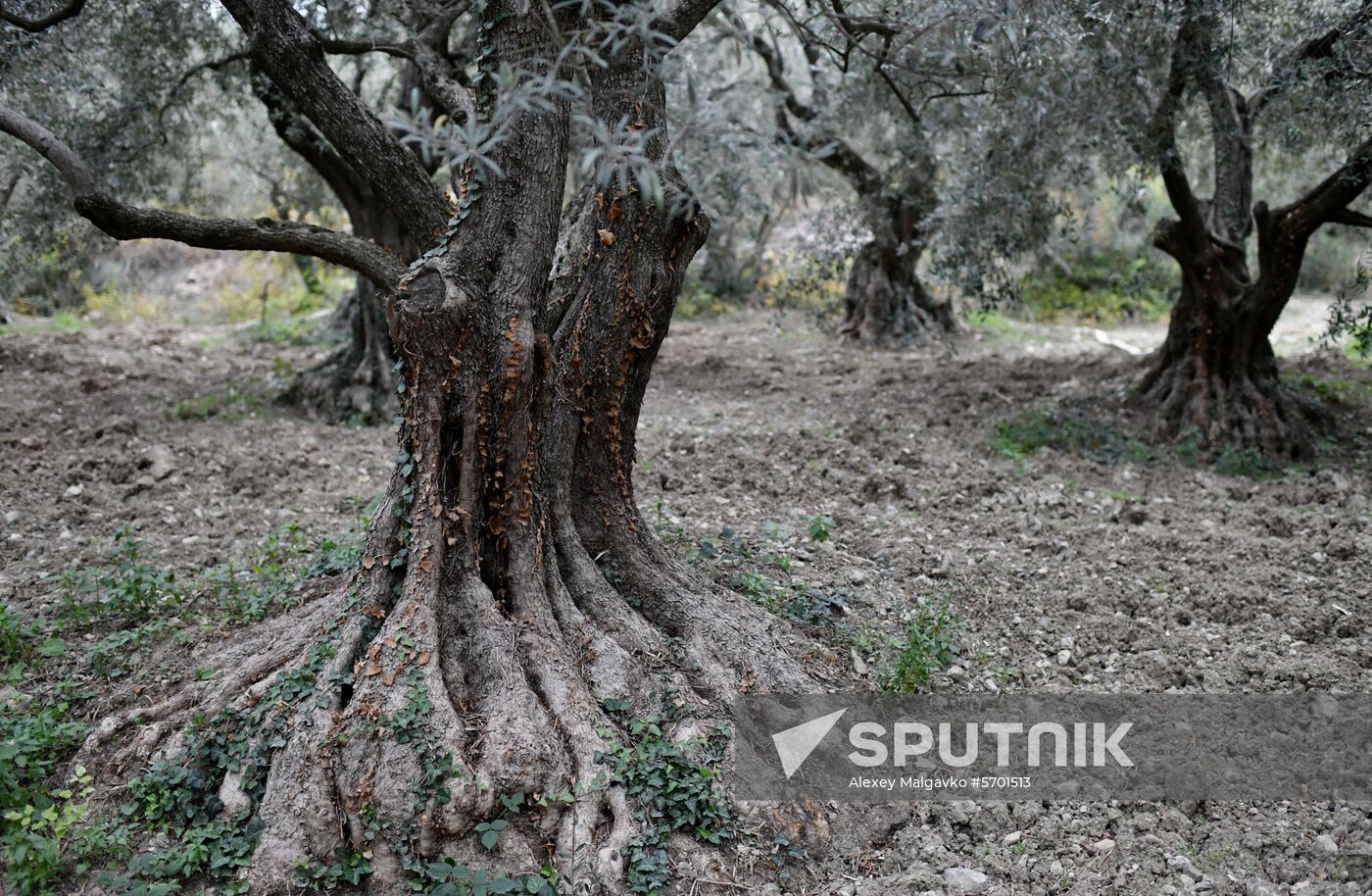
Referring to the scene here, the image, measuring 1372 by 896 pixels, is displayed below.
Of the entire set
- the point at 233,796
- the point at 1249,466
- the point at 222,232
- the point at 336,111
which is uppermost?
the point at 336,111

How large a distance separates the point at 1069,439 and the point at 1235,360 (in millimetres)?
1454

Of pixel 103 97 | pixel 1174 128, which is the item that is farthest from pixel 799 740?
pixel 103 97

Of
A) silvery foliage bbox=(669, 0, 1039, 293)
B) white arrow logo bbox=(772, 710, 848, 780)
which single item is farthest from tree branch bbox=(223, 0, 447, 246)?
white arrow logo bbox=(772, 710, 848, 780)

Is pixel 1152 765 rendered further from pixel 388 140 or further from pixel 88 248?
pixel 88 248

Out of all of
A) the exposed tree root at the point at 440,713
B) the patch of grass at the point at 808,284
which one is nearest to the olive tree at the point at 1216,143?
the patch of grass at the point at 808,284

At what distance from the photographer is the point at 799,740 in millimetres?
3873

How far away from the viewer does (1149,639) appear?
4.78 m

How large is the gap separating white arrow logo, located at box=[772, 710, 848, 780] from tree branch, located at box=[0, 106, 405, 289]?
2.35 meters

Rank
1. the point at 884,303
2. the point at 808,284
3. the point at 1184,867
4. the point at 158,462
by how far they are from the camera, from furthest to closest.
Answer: the point at 884,303, the point at 808,284, the point at 158,462, the point at 1184,867

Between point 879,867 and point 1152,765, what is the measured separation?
1234 millimetres

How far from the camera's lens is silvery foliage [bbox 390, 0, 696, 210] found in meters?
2.52

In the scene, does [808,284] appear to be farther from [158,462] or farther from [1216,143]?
[158,462]

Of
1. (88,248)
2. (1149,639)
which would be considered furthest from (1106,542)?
(88,248)

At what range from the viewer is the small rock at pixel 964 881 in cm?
329
